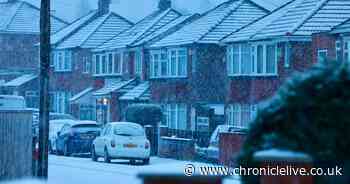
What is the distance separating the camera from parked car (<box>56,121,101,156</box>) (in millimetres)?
41344

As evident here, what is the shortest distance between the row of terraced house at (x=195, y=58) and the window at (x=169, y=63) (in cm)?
5

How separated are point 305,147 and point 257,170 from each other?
618mm

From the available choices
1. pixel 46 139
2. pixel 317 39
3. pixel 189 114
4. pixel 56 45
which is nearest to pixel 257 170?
pixel 46 139

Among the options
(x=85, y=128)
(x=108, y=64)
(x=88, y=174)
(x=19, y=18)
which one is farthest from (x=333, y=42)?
(x=19, y=18)

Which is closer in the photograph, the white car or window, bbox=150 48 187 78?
the white car

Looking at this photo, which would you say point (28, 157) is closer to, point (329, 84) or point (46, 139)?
point (46, 139)

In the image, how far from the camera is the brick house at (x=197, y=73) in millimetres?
49562

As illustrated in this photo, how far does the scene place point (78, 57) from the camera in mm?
67875

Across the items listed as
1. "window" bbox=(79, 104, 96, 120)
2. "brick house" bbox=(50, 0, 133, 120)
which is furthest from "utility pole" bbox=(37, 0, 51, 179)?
"brick house" bbox=(50, 0, 133, 120)

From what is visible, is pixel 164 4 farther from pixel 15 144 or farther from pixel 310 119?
pixel 310 119

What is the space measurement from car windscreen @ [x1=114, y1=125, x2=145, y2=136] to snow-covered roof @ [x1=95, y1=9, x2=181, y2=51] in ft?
70.0

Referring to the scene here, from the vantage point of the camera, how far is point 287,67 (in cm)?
4256

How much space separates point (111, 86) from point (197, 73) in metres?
10.8

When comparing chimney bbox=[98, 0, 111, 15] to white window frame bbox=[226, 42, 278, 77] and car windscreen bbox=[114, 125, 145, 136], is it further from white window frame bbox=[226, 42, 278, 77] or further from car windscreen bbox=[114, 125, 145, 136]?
car windscreen bbox=[114, 125, 145, 136]
